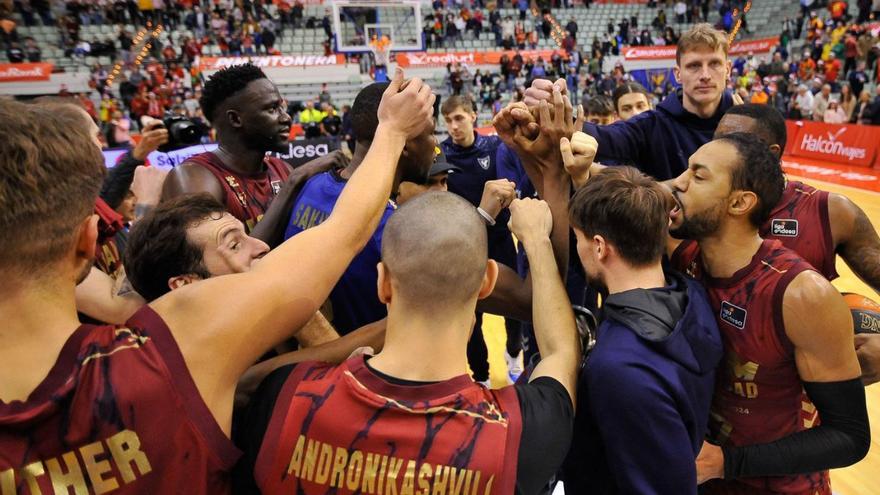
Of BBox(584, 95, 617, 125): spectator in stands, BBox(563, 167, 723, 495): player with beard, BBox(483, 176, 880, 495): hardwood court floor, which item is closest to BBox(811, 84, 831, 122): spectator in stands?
BBox(483, 176, 880, 495): hardwood court floor

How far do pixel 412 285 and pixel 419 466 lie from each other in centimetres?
42

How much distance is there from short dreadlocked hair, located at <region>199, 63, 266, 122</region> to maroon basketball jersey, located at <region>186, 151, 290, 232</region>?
0.30 m

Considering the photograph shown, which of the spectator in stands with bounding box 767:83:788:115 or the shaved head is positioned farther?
the spectator in stands with bounding box 767:83:788:115

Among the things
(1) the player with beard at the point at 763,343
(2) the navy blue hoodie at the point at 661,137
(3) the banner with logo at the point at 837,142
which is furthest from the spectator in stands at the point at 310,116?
(1) the player with beard at the point at 763,343

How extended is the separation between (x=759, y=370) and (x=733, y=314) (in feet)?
0.68

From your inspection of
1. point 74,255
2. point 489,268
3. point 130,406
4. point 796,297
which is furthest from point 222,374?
point 796,297

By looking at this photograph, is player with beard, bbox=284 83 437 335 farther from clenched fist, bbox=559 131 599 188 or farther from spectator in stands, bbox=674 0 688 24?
spectator in stands, bbox=674 0 688 24

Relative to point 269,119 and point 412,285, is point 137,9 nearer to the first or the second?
point 269,119

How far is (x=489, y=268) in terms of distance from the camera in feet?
5.15

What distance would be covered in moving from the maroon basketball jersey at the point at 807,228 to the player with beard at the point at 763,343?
0.46 meters

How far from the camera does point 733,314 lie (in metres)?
2.00

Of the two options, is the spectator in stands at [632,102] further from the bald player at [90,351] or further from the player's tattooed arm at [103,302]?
the bald player at [90,351]

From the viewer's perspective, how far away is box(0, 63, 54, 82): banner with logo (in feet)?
56.6

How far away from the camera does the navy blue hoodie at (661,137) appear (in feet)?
10.5
